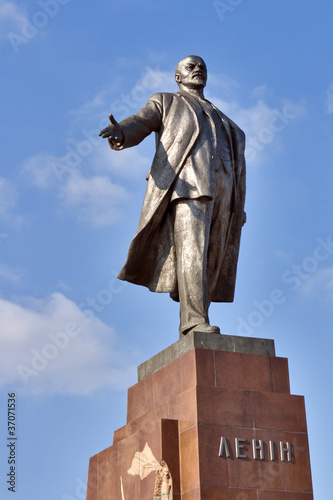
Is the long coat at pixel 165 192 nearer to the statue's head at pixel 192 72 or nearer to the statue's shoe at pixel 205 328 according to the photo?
the statue's head at pixel 192 72

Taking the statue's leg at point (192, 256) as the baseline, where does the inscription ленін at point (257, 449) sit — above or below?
below

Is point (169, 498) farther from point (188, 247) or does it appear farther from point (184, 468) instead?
point (188, 247)

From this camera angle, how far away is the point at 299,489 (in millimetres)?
9875

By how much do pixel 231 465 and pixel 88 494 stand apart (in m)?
2.93

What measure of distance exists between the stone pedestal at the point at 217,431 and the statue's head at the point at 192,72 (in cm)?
414

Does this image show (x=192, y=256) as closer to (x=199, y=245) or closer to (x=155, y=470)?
(x=199, y=245)

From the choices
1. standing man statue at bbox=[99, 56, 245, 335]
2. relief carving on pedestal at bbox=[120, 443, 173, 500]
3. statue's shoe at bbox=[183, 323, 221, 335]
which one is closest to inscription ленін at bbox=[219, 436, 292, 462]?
relief carving on pedestal at bbox=[120, 443, 173, 500]

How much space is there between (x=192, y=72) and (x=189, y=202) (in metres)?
2.32

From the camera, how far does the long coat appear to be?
11516 mm

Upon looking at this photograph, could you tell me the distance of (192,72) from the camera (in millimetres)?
12430

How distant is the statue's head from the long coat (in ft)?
1.01

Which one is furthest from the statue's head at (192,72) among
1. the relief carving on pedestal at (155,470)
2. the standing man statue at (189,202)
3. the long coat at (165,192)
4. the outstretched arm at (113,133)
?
the relief carving on pedestal at (155,470)

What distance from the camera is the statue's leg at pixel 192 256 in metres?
11.0

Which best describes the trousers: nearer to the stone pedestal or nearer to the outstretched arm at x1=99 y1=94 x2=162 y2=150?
the stone pedestal
